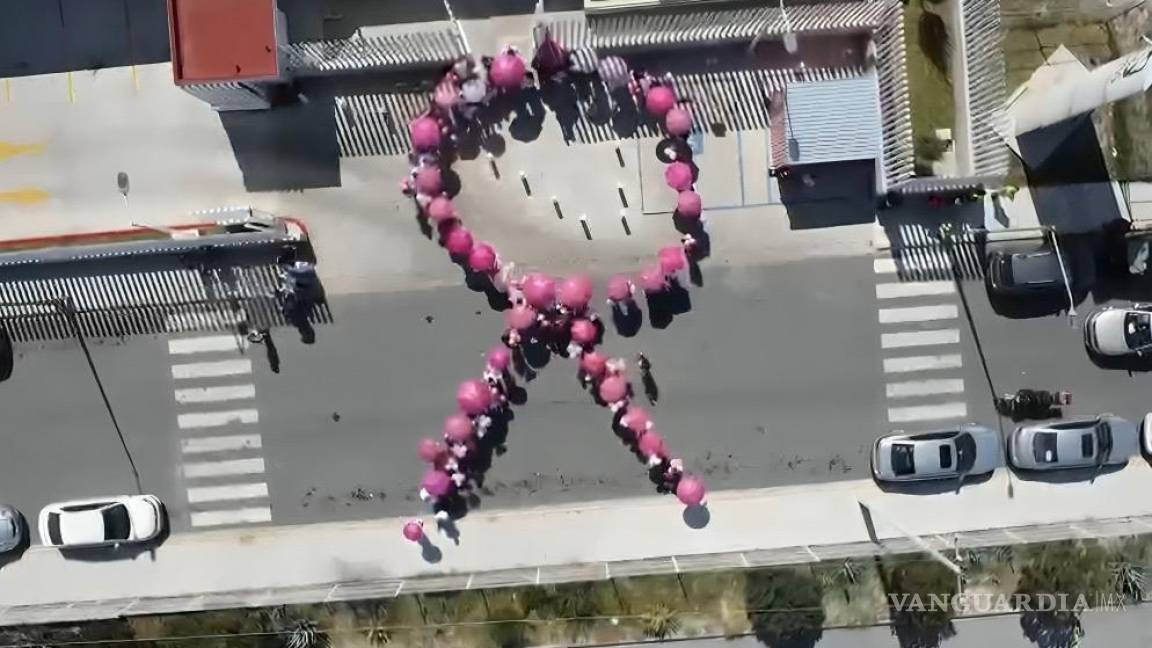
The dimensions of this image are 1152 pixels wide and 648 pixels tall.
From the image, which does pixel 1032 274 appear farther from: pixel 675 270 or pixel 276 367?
pixel 276 367

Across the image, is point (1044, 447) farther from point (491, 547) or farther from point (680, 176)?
point (491, 547)

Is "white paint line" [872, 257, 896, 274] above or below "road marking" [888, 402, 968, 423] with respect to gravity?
above

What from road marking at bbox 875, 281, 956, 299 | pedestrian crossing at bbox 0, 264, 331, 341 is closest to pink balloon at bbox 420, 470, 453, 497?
pedestrian crossing at bbox 0, 264, 331, 341

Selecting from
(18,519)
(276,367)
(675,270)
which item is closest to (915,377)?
(675,270)

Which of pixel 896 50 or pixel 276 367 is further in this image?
pixel 276 367

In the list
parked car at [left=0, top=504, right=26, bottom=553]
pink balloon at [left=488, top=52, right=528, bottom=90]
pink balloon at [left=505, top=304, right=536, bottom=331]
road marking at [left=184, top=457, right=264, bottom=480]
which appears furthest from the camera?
road marking at [left=184, top=457, right=264, bottom=480]

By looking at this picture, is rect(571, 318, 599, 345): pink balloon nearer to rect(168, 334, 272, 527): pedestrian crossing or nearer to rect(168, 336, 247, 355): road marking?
rect(168, 334, 272, 527): pedestrian crossing
